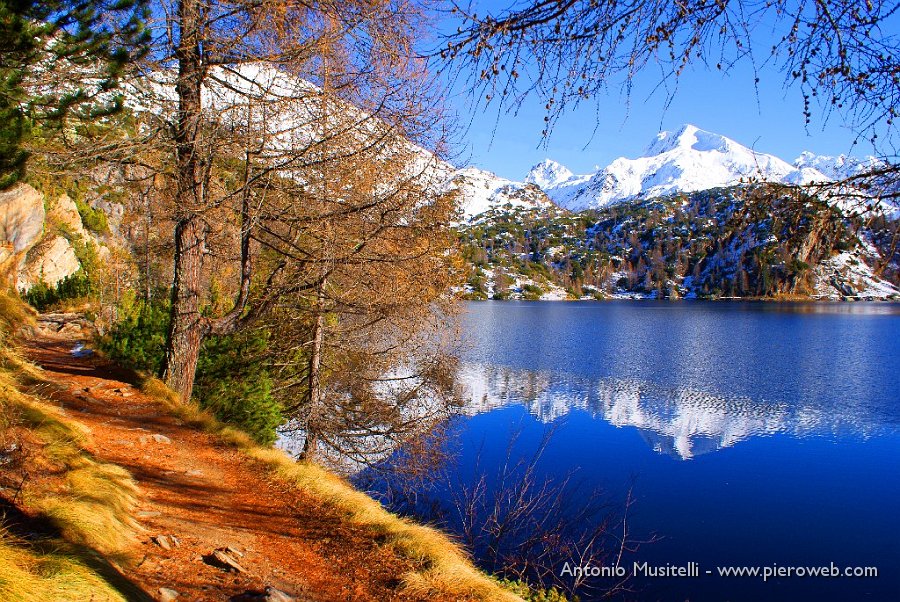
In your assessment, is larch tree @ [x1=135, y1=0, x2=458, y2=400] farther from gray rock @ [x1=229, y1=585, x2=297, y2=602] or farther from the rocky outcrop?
the rocky outcrop

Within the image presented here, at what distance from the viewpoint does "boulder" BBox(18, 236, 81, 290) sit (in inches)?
933

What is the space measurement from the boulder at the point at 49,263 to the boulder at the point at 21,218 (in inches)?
164

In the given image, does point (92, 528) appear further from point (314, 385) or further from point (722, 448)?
point (722, 448)

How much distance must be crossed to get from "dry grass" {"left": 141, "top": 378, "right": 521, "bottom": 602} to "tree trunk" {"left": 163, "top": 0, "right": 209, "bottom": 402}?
1.14 metres

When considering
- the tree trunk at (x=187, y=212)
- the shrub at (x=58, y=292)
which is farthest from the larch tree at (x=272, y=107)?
the shrub at (x=58, y=292)

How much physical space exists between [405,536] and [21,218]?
19.7 m

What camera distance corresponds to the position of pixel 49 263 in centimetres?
2573

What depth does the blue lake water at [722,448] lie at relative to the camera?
10812mm

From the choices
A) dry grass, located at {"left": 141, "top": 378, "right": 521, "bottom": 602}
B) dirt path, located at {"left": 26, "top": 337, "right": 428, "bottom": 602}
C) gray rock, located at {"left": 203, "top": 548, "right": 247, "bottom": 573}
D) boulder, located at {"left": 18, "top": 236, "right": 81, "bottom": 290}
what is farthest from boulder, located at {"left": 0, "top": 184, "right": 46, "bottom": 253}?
gray rock, located at {"left": 203, "top": 548, "right": 247, "bottom": 573}

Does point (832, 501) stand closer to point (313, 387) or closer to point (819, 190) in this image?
point (313, 387)

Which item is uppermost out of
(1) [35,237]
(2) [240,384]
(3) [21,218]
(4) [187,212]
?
(3) [21,218]

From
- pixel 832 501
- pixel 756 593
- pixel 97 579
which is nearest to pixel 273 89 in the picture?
pixel 97 579

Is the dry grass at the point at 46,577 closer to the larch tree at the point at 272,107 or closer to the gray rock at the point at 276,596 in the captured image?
the gray rock at the point at 276,596

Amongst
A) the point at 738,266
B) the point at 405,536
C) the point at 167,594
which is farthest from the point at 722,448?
the point at 738,266
